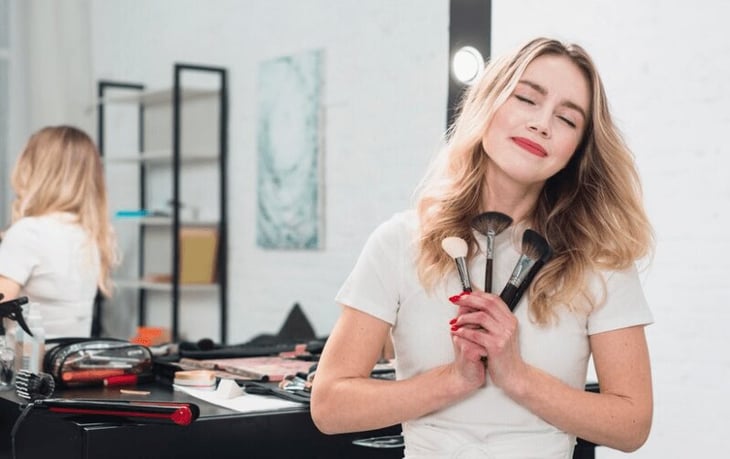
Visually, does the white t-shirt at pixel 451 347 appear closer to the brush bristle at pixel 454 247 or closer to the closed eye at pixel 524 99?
Result: the brush bristle at pixel 454 247

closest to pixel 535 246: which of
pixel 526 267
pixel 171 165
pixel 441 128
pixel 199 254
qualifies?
pixel 526 267

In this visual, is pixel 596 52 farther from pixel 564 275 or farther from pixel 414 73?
pixel 564 275

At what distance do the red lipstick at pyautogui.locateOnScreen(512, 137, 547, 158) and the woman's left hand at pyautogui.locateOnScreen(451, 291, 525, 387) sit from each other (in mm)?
238

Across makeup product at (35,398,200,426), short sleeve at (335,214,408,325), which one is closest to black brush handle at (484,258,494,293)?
short sleeve at (335,214,408,325)

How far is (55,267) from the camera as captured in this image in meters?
2.71

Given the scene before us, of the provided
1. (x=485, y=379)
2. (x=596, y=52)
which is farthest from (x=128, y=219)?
(x=485, y=379)

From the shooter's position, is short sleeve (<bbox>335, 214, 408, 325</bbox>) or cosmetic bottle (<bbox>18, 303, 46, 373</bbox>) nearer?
short sleeve (<bbox>335, 214, 408, 325</bbox>)

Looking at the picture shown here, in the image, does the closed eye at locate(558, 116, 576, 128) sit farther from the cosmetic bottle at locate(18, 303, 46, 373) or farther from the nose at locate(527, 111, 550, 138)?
the cosmetic bottle at locate(18, 303, 46, 373)

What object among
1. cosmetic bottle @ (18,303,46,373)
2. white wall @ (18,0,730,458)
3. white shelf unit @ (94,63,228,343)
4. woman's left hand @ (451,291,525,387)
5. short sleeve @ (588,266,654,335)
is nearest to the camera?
woman's left hand @ (451,291,525,387)

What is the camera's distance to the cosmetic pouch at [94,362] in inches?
82.7

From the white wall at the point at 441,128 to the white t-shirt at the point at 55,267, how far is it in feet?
3.76

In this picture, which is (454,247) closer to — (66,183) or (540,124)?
(540,124)

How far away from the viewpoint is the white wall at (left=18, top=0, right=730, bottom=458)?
272 cm

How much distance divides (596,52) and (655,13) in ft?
0.68
